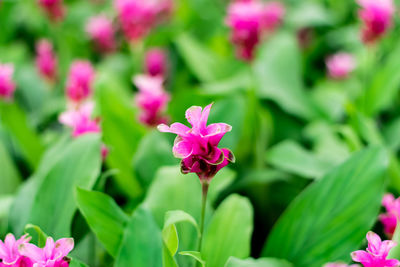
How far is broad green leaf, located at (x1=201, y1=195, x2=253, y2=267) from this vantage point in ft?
3.33

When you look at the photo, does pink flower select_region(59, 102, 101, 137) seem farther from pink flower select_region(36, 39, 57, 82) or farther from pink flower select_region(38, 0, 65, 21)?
pink flower select_region(38, 0, 65, 21)

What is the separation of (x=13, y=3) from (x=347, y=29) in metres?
1.68

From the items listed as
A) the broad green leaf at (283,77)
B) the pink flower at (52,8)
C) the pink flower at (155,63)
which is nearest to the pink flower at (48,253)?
the broad green leaf at (283,77)

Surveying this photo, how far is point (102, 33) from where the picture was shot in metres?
2.38

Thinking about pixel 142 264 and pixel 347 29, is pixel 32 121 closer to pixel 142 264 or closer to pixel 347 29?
pixel 142 264

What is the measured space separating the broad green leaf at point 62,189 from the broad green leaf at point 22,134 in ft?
1.07

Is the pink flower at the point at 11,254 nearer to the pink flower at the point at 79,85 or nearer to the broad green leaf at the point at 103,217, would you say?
the broad green leaf at the point at 103,217

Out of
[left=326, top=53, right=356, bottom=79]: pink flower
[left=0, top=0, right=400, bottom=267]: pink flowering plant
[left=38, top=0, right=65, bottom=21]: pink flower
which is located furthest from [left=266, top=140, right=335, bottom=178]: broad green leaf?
[left=38, top=0, right=65, bottom=21]: pink flower

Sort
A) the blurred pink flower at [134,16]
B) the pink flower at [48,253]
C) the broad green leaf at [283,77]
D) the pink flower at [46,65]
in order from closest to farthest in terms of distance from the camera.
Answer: the pink flower at [48,253] < the broad green leaf at [283,77] < the blurred pink flower at [134,16] < the pink flower at [46,65]

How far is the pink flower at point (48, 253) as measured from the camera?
735 mm

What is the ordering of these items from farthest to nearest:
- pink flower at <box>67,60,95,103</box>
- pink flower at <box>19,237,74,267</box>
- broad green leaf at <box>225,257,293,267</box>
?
pink flower at <box>67,60,95,103</box>, broad green leaf at <box>225,257,293,267</box>, pink flower at <box>19,237,74,267</box>

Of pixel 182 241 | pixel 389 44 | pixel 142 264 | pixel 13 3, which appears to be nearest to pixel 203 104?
pixel 182 241

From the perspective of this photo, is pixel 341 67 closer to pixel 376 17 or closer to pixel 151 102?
pixel 376 17

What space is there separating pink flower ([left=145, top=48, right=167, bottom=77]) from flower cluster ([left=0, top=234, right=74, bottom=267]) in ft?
4.79
